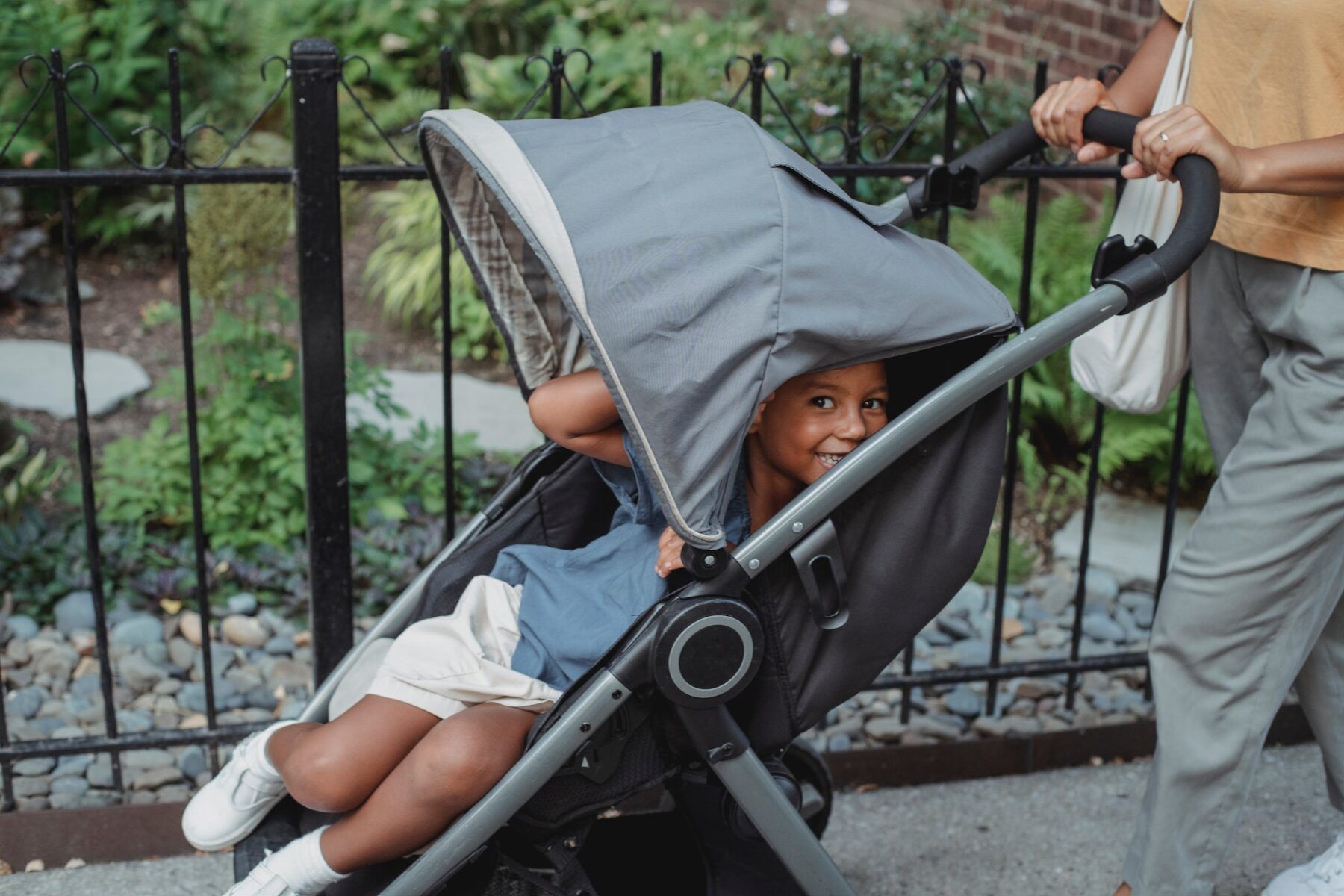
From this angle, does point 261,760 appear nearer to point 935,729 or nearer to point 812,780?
point 812,780

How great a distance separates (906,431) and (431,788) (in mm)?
862

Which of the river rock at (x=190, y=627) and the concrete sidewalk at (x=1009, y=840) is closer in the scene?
the concrete sidewalk at (x=1009, y=840)

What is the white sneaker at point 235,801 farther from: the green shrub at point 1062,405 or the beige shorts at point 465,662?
the green shrub at point 1062,405

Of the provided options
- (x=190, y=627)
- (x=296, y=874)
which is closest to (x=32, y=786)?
(x=190, y=627)

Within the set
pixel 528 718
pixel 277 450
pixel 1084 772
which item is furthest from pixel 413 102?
pixel 528 718

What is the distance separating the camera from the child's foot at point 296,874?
7.14ft

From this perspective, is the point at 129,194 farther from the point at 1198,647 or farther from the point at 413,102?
the point at 1198,647

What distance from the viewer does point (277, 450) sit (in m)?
4.16

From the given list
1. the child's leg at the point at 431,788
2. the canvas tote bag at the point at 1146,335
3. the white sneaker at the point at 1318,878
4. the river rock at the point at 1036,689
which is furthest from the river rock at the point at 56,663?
the white sneaker at the point at 1318,878

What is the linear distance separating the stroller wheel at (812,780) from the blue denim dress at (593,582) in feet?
1.82

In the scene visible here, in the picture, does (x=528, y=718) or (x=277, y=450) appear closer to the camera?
(x=528, y=718)

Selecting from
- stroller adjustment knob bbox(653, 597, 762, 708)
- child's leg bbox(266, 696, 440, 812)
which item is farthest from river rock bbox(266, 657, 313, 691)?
stroller adjustment knob bbox(653, 597, 762, 708)

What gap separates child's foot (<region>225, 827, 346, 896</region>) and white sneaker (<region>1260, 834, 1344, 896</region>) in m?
1.79

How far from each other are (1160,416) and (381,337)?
3060mm
